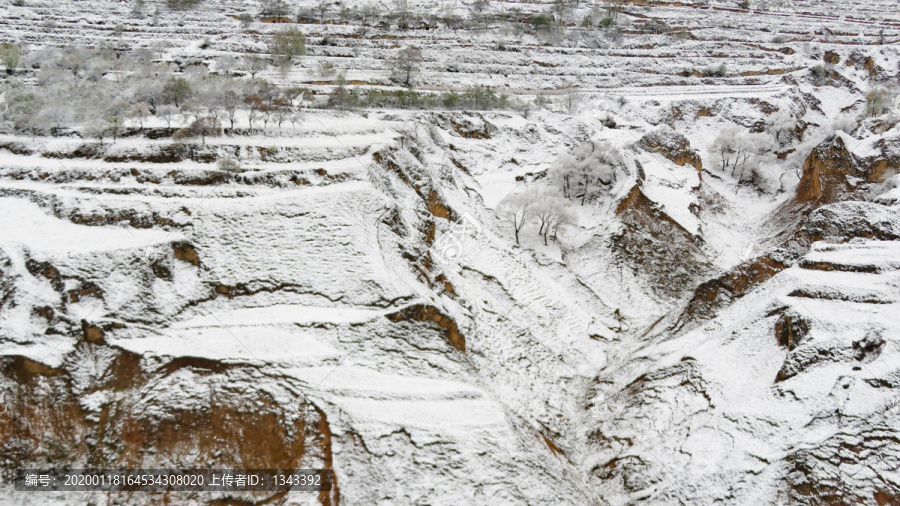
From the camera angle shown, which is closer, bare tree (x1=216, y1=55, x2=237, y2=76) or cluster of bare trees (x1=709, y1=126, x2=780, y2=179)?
cluster of bare trees (x1=709, y1=126, x2=780, y2=179)

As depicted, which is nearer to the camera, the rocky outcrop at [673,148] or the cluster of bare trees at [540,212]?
the cluster of bare trees at [540,212]

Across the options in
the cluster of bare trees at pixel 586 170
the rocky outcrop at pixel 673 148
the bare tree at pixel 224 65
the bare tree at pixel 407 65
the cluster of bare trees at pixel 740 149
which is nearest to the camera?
the cluster of bare trees at pixel 586 170

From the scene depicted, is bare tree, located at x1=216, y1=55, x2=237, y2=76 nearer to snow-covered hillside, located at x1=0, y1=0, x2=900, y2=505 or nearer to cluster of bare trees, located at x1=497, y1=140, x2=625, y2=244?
snow-covered hillside, located at x1=0, y1=0, x2=900, y2=505

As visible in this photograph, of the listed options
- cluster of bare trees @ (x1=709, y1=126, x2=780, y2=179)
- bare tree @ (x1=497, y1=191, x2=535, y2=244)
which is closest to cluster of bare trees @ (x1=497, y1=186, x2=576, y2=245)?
bare tree @ (x1=497, y1=191, x2=535, y2=244)

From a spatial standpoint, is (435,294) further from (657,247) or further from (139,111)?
(139,111)

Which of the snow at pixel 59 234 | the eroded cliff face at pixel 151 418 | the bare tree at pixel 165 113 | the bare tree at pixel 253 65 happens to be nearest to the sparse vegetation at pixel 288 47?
the bare tree at pixel 253 65

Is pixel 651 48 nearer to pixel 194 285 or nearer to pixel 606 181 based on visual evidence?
pixel 606 181

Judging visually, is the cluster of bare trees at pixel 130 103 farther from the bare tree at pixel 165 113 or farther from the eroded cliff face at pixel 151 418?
the eroded cliff face at pixel 151 418

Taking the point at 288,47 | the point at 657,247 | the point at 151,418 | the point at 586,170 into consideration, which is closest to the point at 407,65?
the point at 288,47
